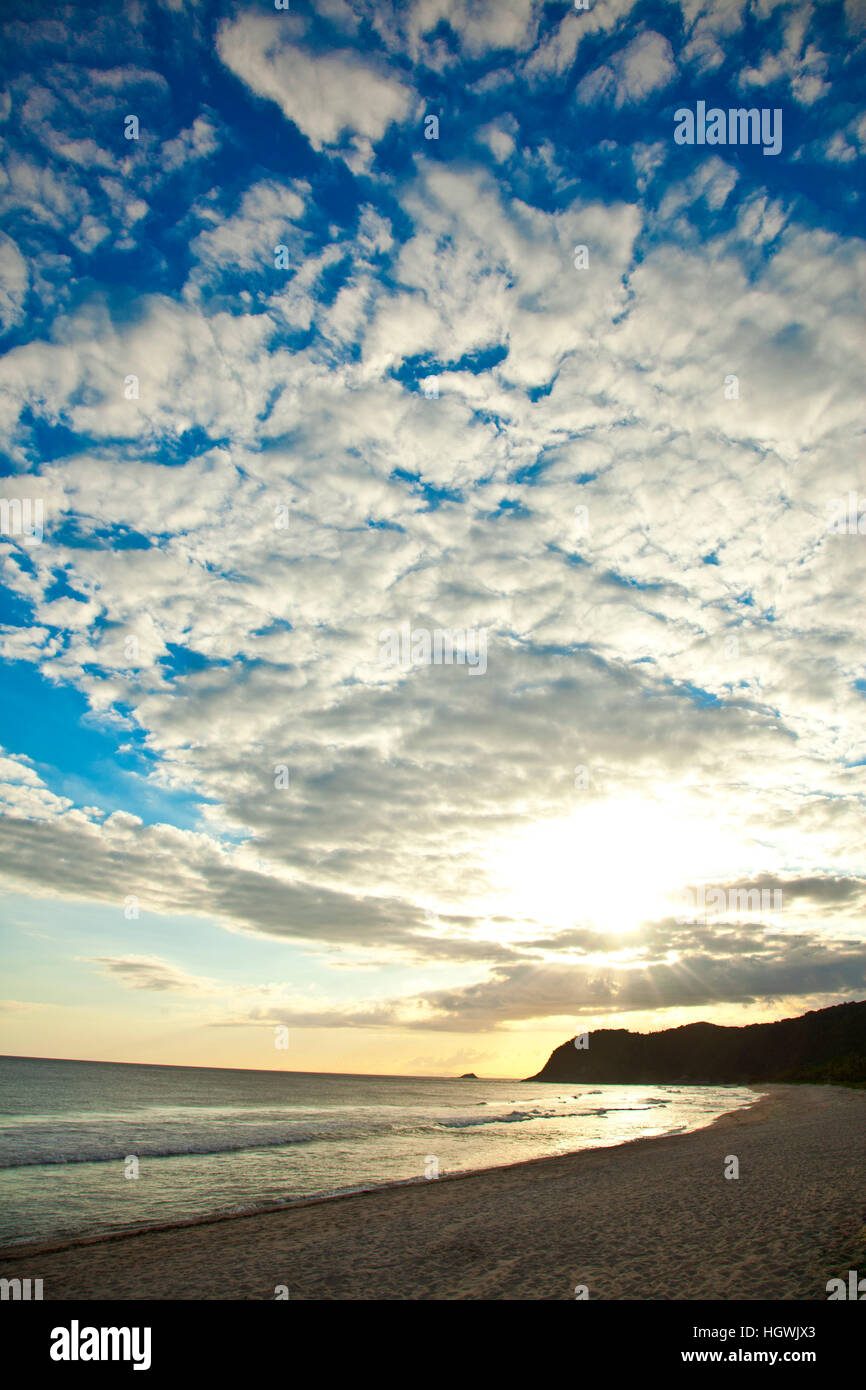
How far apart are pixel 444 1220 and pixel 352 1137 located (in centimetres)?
3056

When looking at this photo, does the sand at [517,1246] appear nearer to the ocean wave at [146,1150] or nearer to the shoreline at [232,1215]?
the shoreline at [232,1215]

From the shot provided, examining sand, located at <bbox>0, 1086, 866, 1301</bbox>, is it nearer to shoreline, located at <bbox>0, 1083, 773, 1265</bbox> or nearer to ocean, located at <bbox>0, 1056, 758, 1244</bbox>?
shoreline, located at <bbox>0, 1083, 773, 1265</bbox>

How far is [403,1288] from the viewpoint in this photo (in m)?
11.2

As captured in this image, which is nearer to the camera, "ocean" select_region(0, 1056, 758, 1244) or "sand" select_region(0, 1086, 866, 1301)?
"sand" select_region(0, 1086, 866, 1301)

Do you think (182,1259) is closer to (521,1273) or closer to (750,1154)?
(521,1273)

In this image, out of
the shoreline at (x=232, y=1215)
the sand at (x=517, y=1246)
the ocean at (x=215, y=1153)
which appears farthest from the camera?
the ocean at (x=215, y=1153)

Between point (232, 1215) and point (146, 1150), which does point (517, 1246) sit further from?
point (146, 1150)

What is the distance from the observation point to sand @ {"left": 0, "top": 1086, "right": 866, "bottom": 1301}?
11086 mm

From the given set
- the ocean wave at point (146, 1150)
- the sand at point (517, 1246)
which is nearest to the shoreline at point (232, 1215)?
the sand at point (517, 1246)

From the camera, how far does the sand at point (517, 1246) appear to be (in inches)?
436

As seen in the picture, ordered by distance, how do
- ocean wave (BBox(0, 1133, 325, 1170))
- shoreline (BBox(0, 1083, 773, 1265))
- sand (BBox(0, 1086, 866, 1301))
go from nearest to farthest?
sand (BBox(0, 1086, 866, 1301)), shoreline (BBox(0, 1083, 773, 1265)), ocean wave (BBox(0, 1133, 325, 1170))

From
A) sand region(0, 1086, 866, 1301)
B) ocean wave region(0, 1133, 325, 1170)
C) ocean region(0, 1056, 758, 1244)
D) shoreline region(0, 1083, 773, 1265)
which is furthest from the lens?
ocean wave region(0, 1133, 325, 1170)

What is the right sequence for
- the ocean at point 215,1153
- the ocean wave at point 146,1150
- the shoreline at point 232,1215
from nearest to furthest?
the shoreline at point 232,1215, the ocean at point 215,1153, the ocean wave at point 146,1150

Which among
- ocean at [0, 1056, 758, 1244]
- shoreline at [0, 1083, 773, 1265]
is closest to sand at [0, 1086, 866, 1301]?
shoreline at [0, 1083, 773, 1265]
